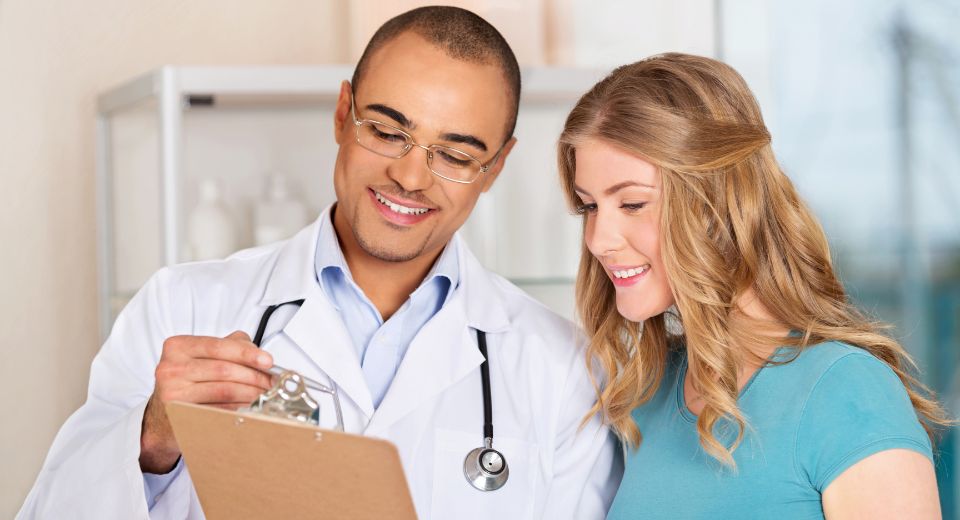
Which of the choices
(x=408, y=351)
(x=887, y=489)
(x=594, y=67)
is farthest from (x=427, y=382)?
(x=594, y=67)

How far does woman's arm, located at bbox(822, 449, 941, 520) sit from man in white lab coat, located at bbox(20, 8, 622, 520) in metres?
0.47

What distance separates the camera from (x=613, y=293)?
156 centimetres

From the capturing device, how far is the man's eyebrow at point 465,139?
5.01 ft

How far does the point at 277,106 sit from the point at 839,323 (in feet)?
4.25

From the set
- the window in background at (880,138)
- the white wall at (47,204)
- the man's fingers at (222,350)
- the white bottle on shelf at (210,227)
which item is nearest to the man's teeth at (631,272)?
the man's fingers at (222,350)

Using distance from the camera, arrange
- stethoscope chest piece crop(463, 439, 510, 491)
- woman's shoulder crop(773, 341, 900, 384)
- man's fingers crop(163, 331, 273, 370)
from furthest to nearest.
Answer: stethoscope chest piece crop(463, 439, 510, 491)
woman's shoulder crop(773, 341, 900, 384)
man's fingers crop(163, 331, 273, 370)

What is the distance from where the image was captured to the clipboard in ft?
2.96

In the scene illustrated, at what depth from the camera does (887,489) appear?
112cm

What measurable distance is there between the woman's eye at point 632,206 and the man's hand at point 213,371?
51cm

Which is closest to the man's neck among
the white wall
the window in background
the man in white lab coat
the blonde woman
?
the man in white lab coat

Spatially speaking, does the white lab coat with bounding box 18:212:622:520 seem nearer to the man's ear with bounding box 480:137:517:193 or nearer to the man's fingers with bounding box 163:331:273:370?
the man's ear with bounding box 480:137:517:193

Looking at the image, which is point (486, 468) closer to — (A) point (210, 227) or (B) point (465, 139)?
(B) point (465, 139)

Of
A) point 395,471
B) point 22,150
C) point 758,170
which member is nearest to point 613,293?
point 758,170

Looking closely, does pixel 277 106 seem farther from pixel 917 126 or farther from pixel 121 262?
pixel 917 126
